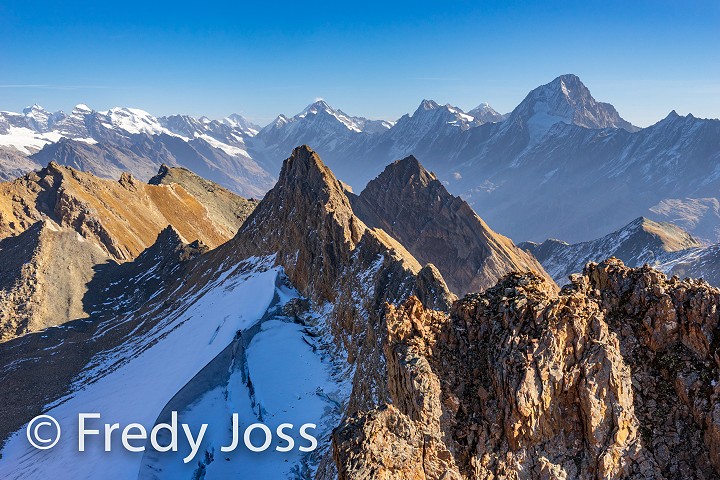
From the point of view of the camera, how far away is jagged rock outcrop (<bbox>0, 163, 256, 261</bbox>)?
129500 millimetres

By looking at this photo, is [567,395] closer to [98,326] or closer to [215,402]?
[215,402]

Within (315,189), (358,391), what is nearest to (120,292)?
(315,189)

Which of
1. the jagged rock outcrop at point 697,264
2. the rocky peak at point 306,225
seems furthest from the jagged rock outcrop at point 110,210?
the jagged rock outcrop at point 697,264

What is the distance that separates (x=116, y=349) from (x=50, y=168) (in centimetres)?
9220

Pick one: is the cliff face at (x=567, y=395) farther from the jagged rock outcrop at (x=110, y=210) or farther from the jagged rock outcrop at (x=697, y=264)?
the jagged rock outcrop at (x=697, y=264)

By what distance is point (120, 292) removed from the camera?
110875 mm

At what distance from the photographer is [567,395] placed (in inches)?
672

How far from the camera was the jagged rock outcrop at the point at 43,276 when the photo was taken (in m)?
95.1

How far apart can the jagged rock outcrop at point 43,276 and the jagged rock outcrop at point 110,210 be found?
881 centimetres

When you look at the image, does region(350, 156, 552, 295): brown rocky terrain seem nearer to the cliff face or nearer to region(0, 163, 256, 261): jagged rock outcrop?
region(0, 163, 256, 261): jagged rock outcrop

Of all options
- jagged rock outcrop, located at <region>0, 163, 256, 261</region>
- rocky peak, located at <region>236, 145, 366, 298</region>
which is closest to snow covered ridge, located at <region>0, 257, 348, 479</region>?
rocky peak, located at <region>236, 145, 366, 298</region>

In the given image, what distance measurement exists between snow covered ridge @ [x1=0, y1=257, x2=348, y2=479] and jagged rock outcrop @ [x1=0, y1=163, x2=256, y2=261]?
71.2m

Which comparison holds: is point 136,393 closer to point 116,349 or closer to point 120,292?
point 116,349

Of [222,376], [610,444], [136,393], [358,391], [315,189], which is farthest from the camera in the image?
[315,189]
